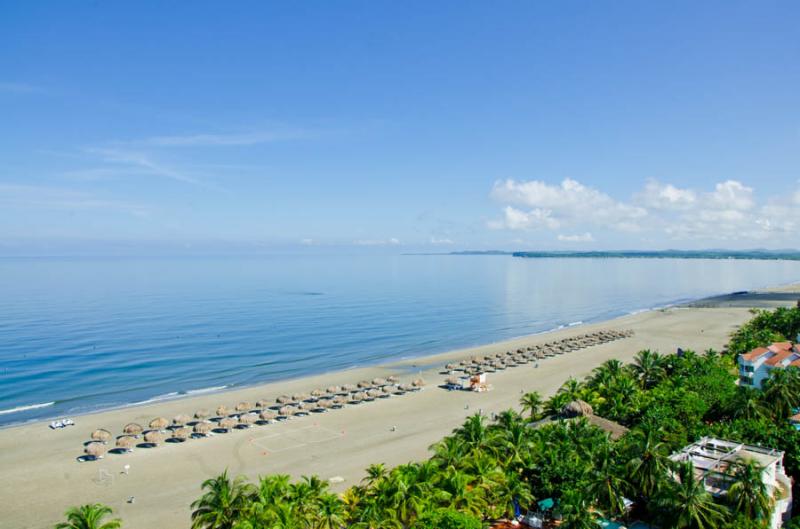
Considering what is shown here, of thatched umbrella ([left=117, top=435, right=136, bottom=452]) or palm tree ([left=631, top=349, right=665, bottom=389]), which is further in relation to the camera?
palm tree ([left=631, top=349, right=665, bottom=389])

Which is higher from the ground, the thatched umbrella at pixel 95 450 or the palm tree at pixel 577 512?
the palm tree at pixel 577 512

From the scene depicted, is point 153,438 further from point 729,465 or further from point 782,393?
point 782,393

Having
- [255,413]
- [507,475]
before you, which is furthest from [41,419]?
[507,475]

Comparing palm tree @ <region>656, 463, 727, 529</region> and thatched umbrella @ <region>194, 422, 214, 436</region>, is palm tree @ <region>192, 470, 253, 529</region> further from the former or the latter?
thatched umbrella @ <region>194, 422, 214, 436</region>

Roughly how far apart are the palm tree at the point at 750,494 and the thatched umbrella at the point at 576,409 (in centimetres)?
1448

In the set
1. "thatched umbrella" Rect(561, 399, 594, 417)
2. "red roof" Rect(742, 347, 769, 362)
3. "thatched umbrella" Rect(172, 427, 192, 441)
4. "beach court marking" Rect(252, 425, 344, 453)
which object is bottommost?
"beach court marking" Rect(252, 425, 344, 453)

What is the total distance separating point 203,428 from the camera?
39156mm

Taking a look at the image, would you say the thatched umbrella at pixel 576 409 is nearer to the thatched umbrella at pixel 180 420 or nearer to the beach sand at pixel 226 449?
the beach sand at pixel 226 449

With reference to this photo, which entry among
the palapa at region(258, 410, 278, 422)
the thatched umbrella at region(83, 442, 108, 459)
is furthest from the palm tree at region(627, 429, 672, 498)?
the thatched umbrella at region(83, 442, 108, 459)

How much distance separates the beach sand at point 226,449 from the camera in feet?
95.5

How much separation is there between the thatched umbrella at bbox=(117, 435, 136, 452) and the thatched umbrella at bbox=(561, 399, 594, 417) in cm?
2998

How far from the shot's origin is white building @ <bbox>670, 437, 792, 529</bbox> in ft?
73.5

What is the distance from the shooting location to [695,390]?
39.2m

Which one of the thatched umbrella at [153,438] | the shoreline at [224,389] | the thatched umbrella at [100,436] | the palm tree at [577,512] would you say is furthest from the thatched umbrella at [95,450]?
the palm tree at [577,512]
